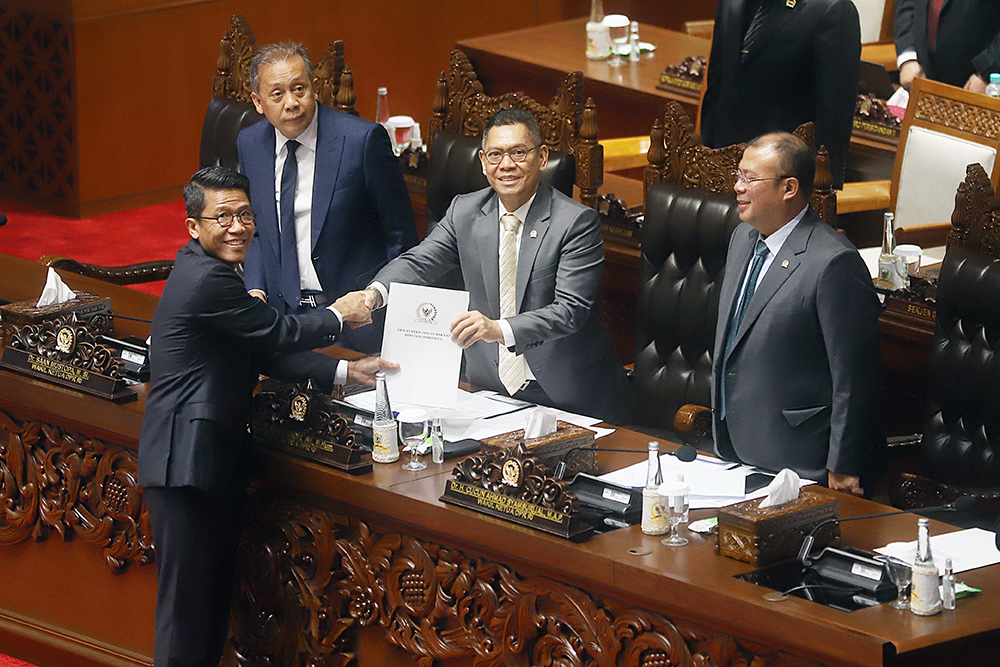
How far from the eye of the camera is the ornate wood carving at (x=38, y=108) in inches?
287

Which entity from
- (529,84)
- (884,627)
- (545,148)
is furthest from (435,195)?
(529,84)

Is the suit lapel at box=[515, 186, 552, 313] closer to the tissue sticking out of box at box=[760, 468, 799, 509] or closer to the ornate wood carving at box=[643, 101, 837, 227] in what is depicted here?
the ornate wood carving at box=[643, 101, 837, 227]

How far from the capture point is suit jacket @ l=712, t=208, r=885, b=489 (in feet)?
11.4

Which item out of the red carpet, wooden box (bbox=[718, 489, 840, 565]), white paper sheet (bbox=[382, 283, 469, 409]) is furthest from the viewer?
the red carpet

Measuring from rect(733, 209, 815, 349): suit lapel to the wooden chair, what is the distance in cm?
203

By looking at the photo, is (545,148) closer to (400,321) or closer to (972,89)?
(400,321)

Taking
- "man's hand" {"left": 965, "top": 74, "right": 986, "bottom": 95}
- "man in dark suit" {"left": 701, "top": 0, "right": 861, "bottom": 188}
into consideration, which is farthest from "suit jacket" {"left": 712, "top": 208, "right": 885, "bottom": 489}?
"man's hand" {"left": 965, "top": 74, "right": 986, "bottom": 95}

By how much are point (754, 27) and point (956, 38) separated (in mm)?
1414

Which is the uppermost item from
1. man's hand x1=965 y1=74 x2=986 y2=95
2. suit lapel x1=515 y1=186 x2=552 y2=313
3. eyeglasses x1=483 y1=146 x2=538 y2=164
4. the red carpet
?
man's hand x1=965 y1=74 x2=986 y2=95

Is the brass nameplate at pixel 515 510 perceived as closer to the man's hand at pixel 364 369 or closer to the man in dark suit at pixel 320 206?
the man's hand at pixel 364 369

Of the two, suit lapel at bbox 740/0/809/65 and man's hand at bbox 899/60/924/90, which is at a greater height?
suit lapel at bbox 740/0/809/65

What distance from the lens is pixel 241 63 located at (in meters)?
5.33

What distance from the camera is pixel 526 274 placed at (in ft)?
12.8

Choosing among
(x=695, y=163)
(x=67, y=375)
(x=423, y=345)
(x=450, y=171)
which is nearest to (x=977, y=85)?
(x=695, y=163)
